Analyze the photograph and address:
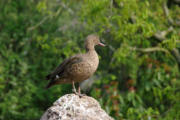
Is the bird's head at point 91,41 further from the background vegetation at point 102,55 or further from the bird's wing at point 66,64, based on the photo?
the background vegetation at point 102,55

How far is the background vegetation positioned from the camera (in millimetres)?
8945

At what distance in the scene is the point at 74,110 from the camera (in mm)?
5090

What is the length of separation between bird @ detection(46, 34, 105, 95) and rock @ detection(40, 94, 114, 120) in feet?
1.20

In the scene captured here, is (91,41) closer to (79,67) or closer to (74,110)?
(79,67)

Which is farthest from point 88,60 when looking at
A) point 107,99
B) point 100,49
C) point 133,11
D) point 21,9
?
point 21,9

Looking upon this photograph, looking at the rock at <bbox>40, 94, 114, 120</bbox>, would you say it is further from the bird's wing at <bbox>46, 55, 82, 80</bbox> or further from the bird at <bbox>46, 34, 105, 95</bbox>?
the bird's wing at <bbox>46, 55, 82, 80</bbox>

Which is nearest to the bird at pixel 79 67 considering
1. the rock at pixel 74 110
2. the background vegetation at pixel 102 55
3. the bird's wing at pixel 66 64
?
the bird's wing at pixel 66 64

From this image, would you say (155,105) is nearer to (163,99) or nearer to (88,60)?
(163,99)

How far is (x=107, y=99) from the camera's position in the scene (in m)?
10.1

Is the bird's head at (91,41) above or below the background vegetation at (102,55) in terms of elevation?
below

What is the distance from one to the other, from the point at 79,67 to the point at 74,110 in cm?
96

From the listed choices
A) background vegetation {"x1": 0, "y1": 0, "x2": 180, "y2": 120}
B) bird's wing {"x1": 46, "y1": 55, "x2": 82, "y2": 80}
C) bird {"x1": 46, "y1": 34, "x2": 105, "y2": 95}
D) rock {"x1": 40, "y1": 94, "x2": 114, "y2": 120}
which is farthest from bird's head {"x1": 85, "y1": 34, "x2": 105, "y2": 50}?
background vegetation {"x1": 0, "y1": 0, "x2": 180, "y2": 120}

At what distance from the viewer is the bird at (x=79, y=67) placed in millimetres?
5832

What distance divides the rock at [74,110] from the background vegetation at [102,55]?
2994 mm
